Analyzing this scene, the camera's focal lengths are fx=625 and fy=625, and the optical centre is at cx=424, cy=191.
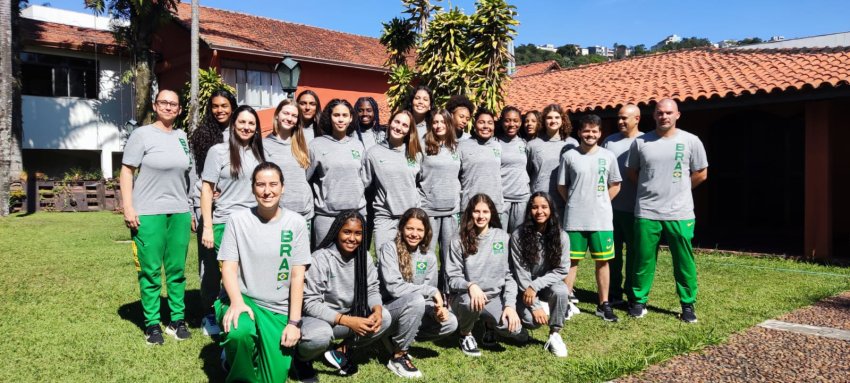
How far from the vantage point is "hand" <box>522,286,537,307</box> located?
4.47 metres

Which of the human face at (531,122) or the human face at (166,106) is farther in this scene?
the human face at (531,122)

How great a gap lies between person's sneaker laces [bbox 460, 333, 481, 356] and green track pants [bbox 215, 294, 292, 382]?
4.64ft

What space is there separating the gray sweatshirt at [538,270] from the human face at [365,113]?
1702 mm

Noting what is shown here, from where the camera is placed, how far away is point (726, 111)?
12.0 m

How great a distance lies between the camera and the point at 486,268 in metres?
4.51

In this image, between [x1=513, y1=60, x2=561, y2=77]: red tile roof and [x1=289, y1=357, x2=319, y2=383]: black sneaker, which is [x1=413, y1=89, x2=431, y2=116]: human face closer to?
[x1=289, y1=357, x2=319, y2=383]: black sneaker

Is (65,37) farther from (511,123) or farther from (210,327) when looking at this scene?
(511,123)

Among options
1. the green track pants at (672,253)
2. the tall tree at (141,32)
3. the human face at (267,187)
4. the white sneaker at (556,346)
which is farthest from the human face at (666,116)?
the tall tree at (141,32)

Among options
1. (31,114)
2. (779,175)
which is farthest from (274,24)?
(779,175)

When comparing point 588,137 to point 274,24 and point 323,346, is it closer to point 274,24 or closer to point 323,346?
point 323,346

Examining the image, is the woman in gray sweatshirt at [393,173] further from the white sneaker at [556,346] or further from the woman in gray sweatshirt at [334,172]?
the white sneaker at [556,346]

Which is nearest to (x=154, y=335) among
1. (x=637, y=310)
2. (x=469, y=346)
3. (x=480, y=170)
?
(x=469, y=346)

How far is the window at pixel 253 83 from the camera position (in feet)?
67.1

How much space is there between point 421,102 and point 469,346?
2043 millimetres
